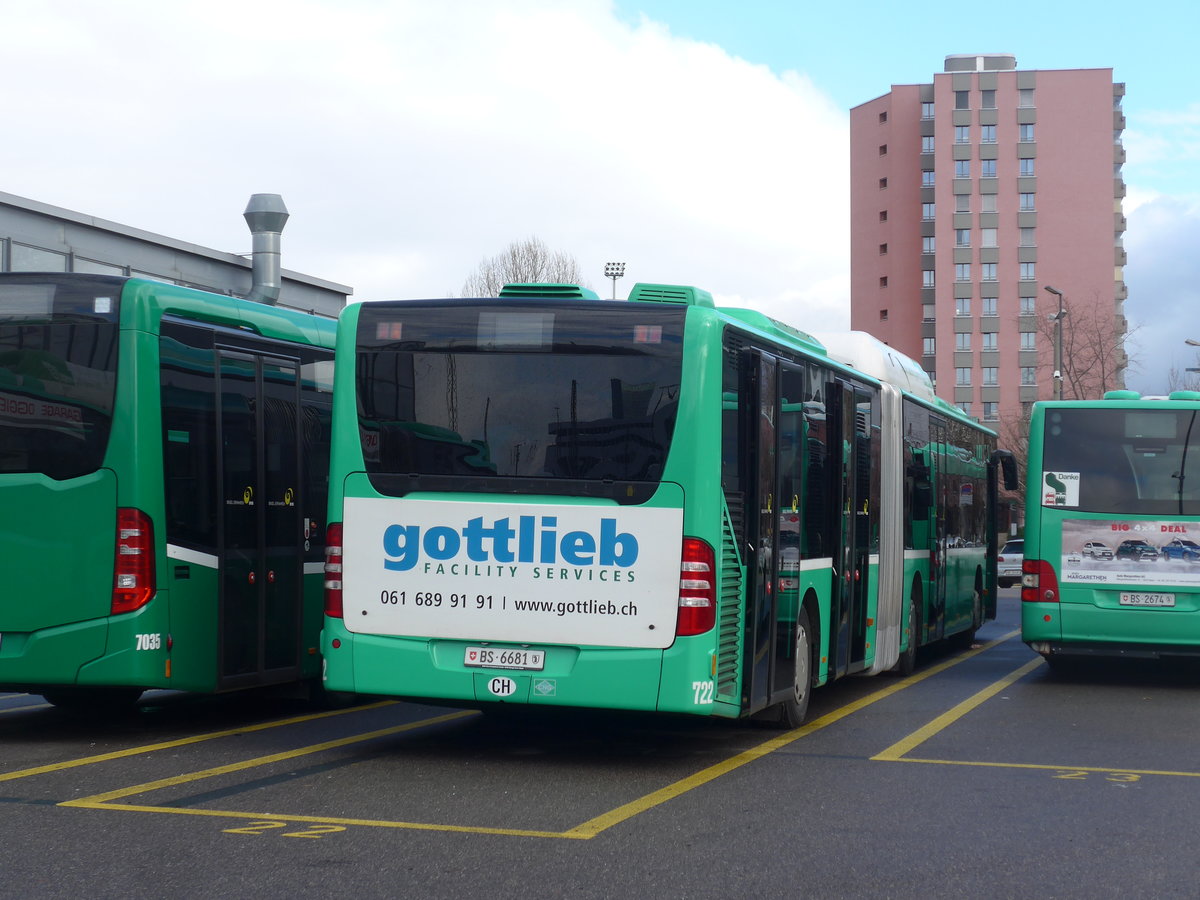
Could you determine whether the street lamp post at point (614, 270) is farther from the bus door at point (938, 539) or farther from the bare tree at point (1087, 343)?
the bus door at point (938, 539)

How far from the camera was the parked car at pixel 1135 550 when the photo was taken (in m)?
15.2

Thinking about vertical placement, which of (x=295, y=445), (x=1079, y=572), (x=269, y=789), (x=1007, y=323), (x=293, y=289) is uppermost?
(x=1007, y=323)

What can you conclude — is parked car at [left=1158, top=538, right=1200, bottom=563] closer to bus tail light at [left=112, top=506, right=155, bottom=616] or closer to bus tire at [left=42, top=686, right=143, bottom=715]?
bus tire at [left=42, top=686, right=143, bottom=715]

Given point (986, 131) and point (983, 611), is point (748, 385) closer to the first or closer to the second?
point (983, 611)

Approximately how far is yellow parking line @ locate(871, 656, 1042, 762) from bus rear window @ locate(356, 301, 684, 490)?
2.79m

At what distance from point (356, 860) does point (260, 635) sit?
4.97m

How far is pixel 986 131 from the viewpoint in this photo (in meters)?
107

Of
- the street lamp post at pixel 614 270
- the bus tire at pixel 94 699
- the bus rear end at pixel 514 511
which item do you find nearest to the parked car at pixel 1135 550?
the bus rear end at pixel 514 511

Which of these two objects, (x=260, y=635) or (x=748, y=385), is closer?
(x=748, y=385)

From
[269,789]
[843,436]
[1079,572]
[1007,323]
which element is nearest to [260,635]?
[269,789]

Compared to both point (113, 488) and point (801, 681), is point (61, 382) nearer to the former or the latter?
point (113, 488)

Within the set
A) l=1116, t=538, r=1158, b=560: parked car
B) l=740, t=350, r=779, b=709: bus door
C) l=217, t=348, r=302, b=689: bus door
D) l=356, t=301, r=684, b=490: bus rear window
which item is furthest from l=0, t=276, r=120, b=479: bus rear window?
l=1116, t=538, r=1158, b=560: parked car

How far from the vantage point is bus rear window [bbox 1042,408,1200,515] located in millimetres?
15297

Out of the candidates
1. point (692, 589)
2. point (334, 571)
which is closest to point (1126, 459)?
point (692, 589)
